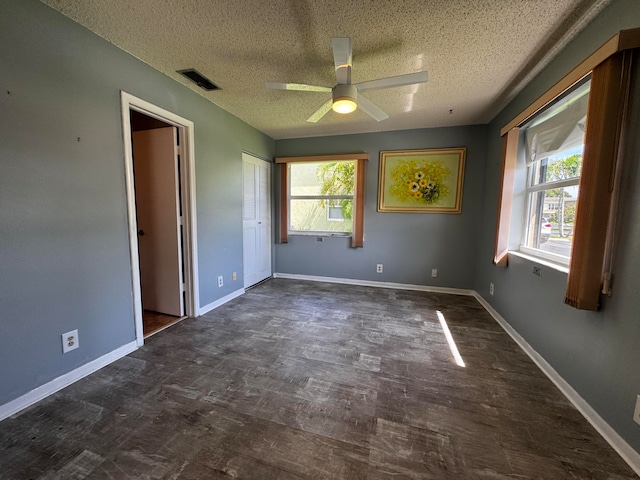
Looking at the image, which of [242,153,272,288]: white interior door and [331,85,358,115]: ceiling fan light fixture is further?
[242,153,272,288]: white interior door

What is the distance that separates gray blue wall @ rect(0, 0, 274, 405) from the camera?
4.69ft

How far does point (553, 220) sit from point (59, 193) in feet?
12.1

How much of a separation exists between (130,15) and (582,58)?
2905mm

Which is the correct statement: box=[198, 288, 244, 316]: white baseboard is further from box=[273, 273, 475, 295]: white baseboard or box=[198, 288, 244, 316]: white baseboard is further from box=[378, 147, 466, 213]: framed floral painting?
box=[378, 147, 466, 213]: framed floral painting

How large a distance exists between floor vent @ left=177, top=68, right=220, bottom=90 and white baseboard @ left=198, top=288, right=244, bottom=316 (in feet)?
7.62

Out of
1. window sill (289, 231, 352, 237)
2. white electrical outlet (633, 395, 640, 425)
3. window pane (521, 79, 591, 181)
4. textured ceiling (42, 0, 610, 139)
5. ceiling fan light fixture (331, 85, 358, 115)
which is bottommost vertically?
white electrical outlet (633, 395, 640, 425)

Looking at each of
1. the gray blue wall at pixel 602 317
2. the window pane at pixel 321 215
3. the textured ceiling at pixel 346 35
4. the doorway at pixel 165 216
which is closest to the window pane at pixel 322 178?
the window pane at pixel 321 215

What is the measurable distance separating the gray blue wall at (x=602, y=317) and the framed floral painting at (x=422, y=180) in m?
1.31

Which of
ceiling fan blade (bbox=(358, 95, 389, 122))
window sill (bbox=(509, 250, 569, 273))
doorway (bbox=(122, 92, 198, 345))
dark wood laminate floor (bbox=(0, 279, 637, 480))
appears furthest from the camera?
doorway (bbox=(122, 92, 198, 345))

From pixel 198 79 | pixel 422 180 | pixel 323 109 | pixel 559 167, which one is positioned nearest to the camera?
→ pixel 559 167

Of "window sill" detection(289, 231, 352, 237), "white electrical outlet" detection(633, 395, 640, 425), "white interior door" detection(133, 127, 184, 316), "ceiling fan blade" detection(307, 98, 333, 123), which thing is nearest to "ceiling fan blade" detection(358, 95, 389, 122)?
"ceiling fan blade" detection(307, 98, 333, 123)

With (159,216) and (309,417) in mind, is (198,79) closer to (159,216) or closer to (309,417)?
(159,216)

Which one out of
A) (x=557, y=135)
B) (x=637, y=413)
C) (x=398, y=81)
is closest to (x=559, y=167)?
(x=557, y=135)

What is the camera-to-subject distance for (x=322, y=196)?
14.0 ft
